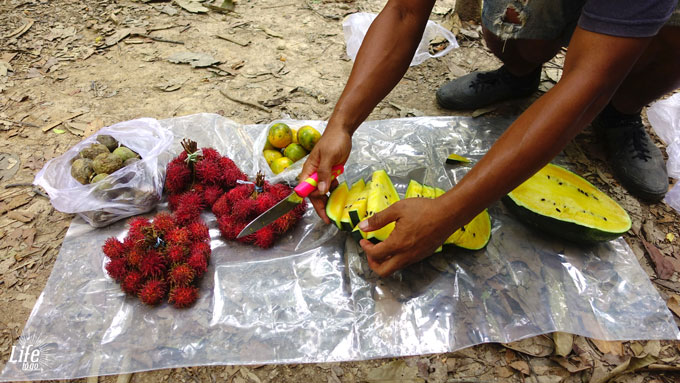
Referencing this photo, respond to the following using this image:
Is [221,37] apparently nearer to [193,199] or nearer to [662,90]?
[193,199]

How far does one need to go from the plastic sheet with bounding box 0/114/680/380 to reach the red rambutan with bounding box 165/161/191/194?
0.30 m

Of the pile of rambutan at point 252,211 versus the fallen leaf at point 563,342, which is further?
the pile of rambutan at point 252,211

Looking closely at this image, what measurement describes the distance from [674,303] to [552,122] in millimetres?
1397

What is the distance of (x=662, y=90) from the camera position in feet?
8.11

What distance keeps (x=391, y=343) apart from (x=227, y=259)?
39.3 inches

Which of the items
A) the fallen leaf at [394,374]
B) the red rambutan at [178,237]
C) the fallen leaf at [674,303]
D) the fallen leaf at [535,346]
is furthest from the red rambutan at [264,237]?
the fallen leaf at [674,303]

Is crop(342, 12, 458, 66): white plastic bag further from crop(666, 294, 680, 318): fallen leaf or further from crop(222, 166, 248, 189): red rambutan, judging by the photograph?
crop(666, 294, 680, 318): fallen leaf

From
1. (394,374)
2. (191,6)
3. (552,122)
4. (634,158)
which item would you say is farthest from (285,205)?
(191,6)

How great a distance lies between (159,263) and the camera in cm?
196

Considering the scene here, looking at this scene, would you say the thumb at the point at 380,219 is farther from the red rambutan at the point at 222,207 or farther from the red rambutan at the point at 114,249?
the red rambutan at the point at 114,249

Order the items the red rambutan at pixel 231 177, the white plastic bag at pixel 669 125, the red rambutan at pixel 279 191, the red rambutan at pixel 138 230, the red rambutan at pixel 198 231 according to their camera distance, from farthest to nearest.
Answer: the white plastic bag at pixel 669 125, the red rambutan at pixel 231 177, the red rambutan at pixel 279 191, the red rambutan at pixel 198 231, the red rambutan at pixel 138 230

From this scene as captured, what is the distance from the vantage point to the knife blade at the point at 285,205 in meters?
1.93

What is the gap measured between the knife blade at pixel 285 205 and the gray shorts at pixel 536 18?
59.4 inches

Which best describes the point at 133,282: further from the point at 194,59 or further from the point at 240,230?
the point at 194,59
